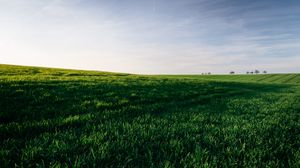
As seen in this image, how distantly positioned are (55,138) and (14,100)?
4.80 metres

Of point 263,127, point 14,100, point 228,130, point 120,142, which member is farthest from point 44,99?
point 263,127

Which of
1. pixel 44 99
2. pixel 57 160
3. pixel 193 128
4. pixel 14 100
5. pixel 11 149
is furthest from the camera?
pixel 44 99

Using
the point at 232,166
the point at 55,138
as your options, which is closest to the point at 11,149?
the point at 55,138

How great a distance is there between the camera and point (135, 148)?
3240 mm

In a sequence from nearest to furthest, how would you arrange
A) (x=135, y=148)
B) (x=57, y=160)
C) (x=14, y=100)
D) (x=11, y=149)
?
(x=57, y=160), (x=11, y=149), (x=135, y=148), (x=14, y=100)

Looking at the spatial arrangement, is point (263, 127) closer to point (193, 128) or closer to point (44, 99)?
point (193, 128)

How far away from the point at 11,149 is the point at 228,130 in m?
4.72

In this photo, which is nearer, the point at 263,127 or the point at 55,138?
the point at 55,138

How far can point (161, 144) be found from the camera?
11.3ft

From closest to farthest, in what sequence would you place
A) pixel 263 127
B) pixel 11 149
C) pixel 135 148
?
1. pixel 11 149
2. pixel 135 148
3. pixel 263 127

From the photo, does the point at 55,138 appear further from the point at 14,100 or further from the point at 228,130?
the point at 14,100

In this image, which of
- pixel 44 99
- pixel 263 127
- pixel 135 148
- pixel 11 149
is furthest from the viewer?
pixel 44 99

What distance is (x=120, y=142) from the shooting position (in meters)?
3.37

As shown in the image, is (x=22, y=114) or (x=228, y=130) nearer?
(x=228, y=130)
